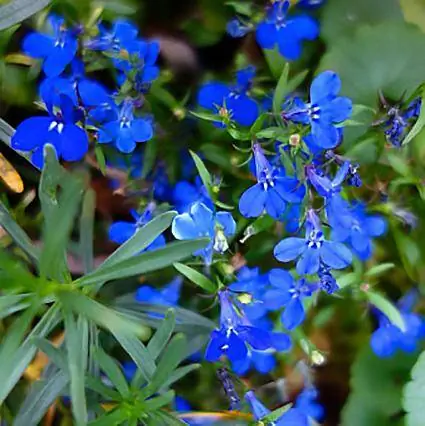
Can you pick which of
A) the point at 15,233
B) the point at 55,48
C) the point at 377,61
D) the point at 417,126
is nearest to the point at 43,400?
the point at 15,233

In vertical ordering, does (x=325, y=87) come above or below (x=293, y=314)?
above

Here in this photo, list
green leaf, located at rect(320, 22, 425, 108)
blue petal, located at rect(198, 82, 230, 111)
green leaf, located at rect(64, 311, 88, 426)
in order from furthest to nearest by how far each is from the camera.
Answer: green leaf, located at rect(320, 22, 425, 108)
blue petal, located at rect(198, 82, 230, 111)
green leaf, located at rect(64, 311, 88, 426)

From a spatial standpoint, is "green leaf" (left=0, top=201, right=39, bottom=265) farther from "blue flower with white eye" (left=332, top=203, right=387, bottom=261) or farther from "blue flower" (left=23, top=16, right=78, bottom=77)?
"blue flower with white eye" (left=332, top=203, right=387, bottom=261)

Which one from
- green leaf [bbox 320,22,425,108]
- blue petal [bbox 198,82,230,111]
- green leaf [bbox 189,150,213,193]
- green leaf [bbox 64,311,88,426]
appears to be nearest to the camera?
green leaf [bbox 64,311,88,426]

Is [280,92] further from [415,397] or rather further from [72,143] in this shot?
[415,397]

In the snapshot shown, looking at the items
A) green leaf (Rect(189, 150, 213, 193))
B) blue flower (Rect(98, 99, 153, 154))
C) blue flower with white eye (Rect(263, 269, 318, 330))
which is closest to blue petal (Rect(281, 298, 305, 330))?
blue flower with white eye (Rect(263, 269, 318, 330))

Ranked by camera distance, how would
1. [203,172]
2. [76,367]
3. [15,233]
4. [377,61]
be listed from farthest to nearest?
[377,61] → [203,172] → [15,233] → [76,367]

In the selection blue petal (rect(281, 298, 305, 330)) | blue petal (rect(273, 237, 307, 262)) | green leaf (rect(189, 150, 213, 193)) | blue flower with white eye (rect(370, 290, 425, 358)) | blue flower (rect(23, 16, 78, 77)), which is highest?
blue flower (rect(23, 16, 78, 77))
